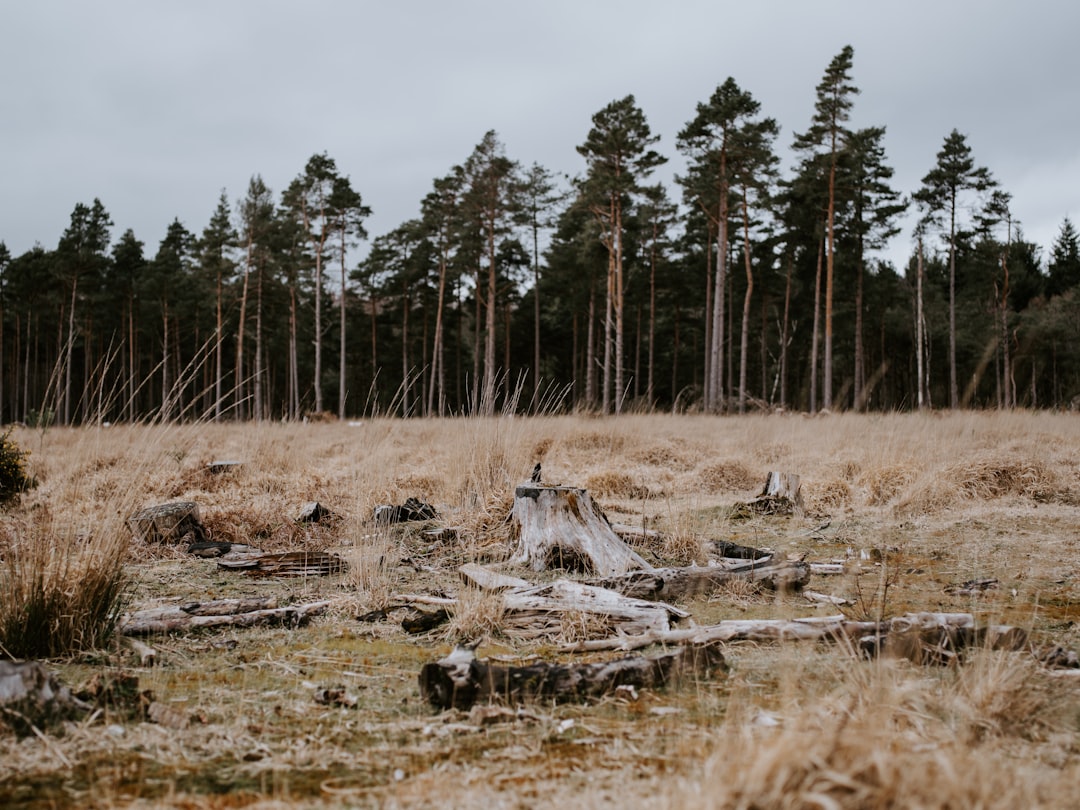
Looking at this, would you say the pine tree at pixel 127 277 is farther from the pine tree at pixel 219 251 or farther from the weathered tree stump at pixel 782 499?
the weathered tree stump at pixel 782 499

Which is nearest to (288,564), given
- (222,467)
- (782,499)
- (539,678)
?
(539,678)

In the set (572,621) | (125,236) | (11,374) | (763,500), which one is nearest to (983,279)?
(763,500)

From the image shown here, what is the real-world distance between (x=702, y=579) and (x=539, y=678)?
66.9 inches

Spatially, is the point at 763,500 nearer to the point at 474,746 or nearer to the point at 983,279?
the point at 474,746

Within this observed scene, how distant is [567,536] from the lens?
4148 millimetres

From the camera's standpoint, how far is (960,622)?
2.61m

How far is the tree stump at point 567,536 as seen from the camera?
407 cm

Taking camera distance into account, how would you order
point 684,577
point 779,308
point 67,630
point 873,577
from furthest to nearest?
1. point 779,308
2. point 873,577
3. point 684,577
4. point 67,630

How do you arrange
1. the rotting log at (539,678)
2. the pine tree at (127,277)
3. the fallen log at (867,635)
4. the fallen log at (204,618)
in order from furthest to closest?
the pine tree at (127,277), the fallen log at (204,618), the fallen log at (867,635), the rotting log at (539,678)

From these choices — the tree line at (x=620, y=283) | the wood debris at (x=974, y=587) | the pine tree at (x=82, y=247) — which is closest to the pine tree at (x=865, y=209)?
the tree line at (x=620, y=283)

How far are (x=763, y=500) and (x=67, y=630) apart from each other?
5.51 m

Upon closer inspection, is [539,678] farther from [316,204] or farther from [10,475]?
[316,204]

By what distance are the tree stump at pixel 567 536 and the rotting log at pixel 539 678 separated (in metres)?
1.65

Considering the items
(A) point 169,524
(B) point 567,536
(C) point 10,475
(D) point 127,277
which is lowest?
(A) point 169,524
